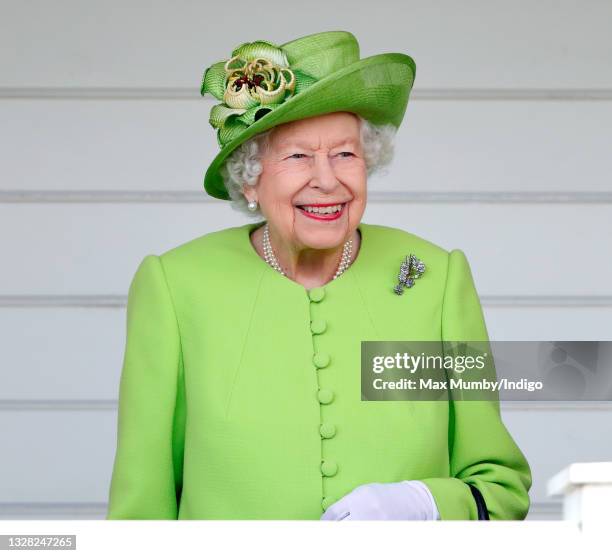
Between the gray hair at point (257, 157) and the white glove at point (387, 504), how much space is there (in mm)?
722

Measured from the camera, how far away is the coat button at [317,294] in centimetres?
304

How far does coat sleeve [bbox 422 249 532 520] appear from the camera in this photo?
112 inches

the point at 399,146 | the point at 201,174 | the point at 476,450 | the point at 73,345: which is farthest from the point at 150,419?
the point at 399,146

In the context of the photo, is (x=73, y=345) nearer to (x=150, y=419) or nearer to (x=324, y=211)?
(x=150, y=419)

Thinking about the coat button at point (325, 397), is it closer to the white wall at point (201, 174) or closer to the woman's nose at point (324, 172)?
the woman's nose at point (324, 172)

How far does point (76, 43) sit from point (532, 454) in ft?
5.85

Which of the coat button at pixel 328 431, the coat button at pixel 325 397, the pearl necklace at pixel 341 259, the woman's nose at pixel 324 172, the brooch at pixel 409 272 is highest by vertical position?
the woman's nose at pixel 324 172

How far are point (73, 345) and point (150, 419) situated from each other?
1330mm

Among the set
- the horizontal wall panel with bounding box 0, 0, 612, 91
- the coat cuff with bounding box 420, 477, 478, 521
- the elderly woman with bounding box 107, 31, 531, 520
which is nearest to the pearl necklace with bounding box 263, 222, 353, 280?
the elderly woman with bounding box 107, 31, 531, 520

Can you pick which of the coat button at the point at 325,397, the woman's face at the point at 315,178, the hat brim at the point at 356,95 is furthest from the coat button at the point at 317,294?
the hat brim at the point at 356,95

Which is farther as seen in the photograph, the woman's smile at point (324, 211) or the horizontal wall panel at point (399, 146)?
the horizontal wall panel at point (399, 146)

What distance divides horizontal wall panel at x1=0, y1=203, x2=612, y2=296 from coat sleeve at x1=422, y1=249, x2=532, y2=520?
1177 mm
